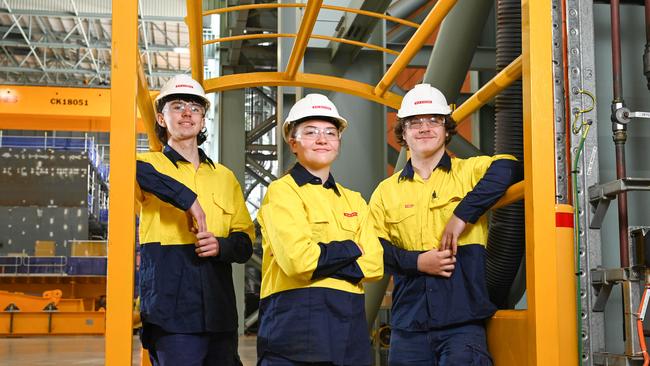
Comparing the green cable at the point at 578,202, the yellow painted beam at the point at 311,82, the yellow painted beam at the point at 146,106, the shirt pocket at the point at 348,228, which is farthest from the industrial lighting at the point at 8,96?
the green cable at the point at 578,202

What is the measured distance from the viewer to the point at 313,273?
10.1 ft

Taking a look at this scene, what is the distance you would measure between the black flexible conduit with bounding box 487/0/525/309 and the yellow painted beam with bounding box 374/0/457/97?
616 mm

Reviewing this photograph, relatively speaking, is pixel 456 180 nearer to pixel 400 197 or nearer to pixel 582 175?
pixel 400 197

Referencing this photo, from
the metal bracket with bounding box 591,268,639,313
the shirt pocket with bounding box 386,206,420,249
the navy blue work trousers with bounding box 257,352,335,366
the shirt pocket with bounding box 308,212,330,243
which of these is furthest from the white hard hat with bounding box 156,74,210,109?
the metal bracket with bounding box 591,268,639,313

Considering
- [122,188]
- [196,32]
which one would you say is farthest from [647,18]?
[122,188]

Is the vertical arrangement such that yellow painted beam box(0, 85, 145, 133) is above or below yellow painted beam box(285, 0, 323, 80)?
above

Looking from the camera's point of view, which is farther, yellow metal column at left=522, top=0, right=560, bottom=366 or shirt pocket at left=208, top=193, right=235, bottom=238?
shirt pocket at left=208, top=193, right=235, bottom=238

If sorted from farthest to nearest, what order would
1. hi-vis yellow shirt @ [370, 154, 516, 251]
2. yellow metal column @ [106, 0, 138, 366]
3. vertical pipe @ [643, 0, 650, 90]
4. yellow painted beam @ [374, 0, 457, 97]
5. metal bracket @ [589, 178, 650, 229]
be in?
yellow painted beam @ [374, 0, 457, 97] → hi-vis yellow shirt @ [370, 154, 516, 251] → vertical pipe @ [643, 0, 650, 90] → metal bracket @ [589, 178, 650, 229] → yellow metal column @ [106, 0, 138, 366]

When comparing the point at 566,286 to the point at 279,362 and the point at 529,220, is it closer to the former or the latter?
the point at 529,220

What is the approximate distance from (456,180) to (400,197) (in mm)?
271

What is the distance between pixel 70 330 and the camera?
18984mm

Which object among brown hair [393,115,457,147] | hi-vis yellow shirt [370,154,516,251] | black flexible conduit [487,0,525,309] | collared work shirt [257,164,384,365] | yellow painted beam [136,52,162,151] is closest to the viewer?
collared work shirt [257,164,384,365]

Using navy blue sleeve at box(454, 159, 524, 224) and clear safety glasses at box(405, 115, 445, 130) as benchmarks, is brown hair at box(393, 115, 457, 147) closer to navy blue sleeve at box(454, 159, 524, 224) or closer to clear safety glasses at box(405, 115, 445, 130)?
clear safety glasses at box(405, 115, 445, 130)

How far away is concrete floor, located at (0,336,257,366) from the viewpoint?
11.2 m
